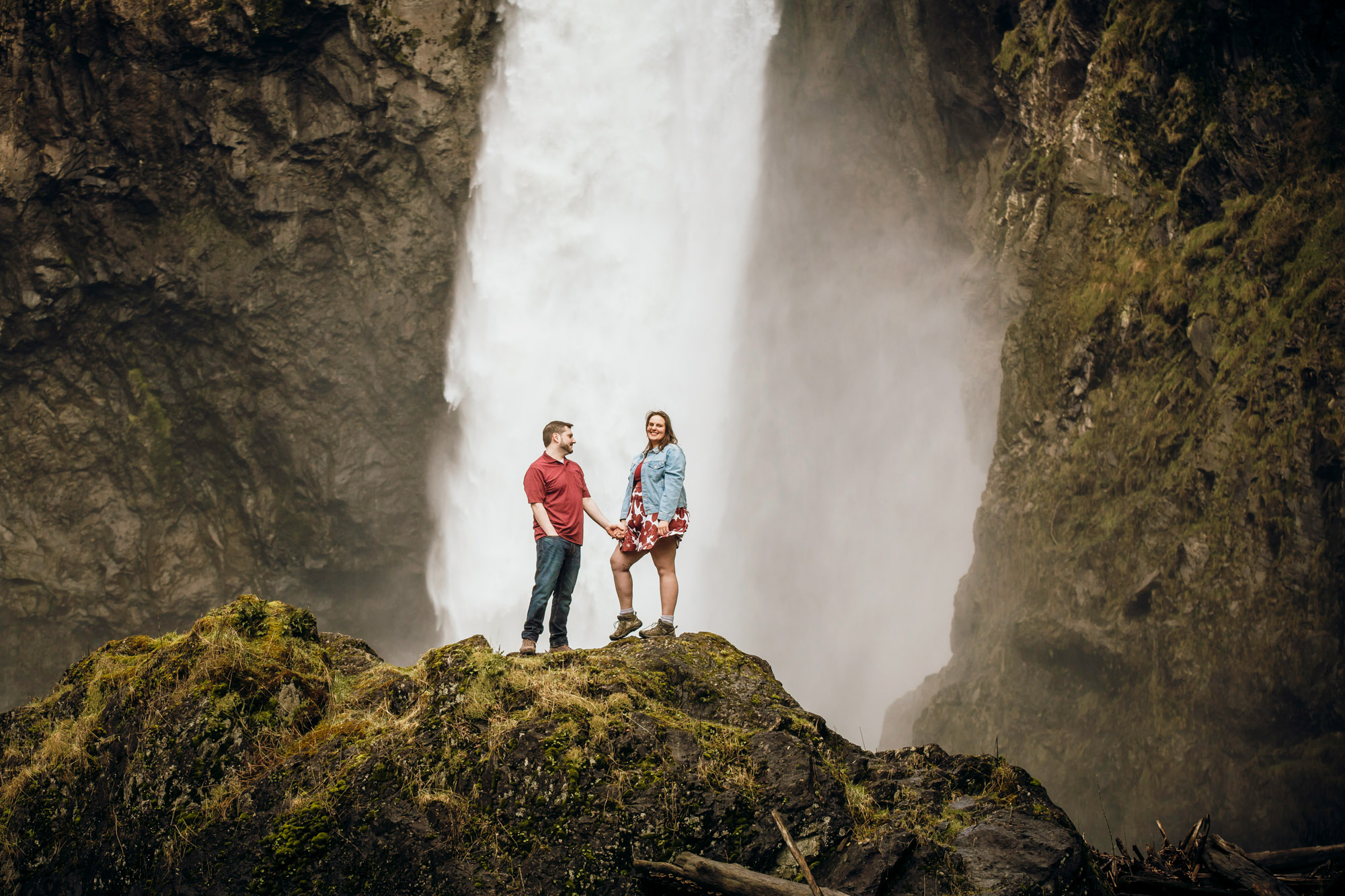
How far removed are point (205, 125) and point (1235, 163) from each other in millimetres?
24287

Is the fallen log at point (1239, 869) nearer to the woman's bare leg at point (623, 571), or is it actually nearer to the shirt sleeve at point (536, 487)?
the woman's bare leg at point (623, 571)

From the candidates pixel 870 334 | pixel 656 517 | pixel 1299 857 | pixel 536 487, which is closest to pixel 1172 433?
pixel 1299 857

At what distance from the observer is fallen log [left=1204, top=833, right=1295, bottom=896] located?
16.5 ft

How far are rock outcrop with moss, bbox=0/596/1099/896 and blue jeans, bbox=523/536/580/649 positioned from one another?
3.46 feet

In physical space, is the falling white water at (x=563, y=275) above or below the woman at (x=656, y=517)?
above

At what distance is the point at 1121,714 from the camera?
14.0m

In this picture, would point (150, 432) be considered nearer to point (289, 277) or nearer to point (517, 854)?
point (289, 277)

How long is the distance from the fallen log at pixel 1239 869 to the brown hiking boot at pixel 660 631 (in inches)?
146

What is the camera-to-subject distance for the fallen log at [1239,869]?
504 centimetres

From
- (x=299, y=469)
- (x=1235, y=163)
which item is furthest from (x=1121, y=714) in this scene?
(x=299, y=469)

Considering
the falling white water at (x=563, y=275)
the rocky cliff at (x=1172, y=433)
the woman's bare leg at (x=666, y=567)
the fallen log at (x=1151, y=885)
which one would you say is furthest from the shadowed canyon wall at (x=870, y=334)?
the woman's bare leg at (x=666, y=567)

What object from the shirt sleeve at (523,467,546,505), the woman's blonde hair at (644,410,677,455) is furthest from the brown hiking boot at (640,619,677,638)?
the woman's blonde hair at (644,410,677,455)

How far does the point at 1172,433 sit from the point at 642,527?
10.5m

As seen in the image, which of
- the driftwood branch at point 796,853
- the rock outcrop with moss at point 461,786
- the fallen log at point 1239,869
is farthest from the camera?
the fallen log at point 1239,869
